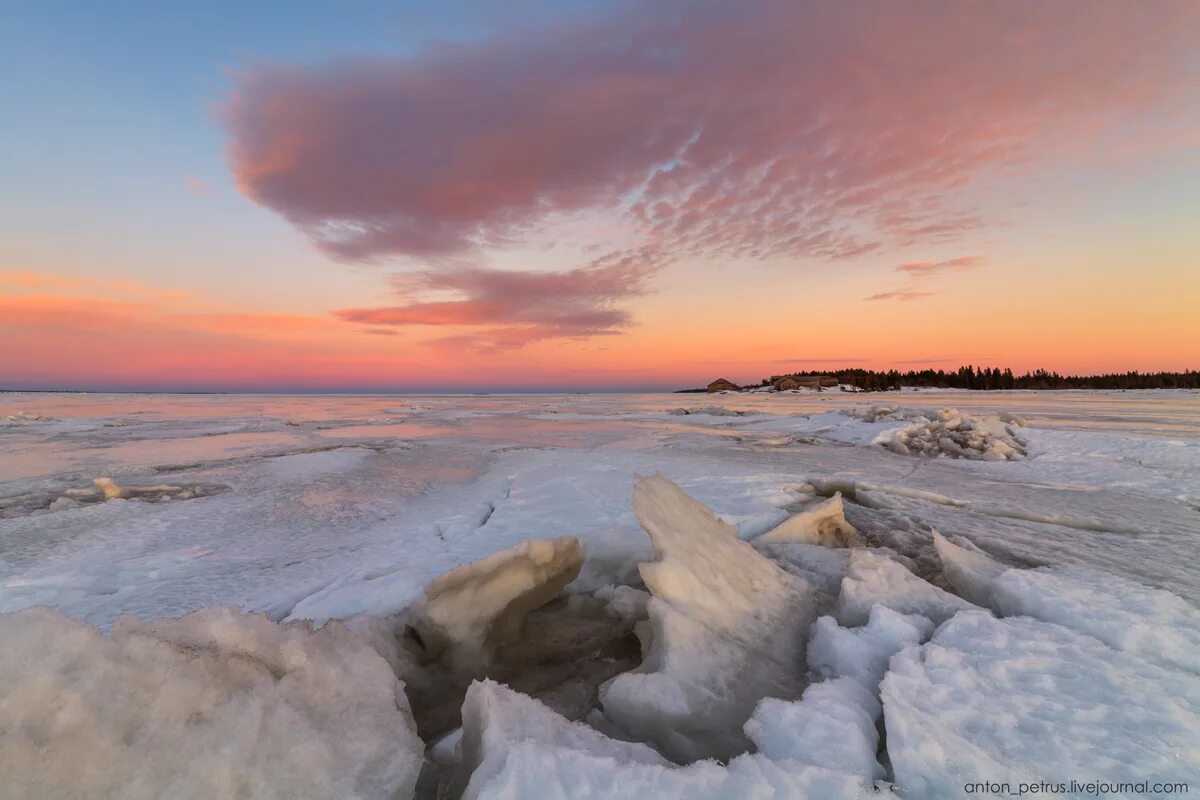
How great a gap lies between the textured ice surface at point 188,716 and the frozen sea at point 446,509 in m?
0.97

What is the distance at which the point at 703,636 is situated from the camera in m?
2.13

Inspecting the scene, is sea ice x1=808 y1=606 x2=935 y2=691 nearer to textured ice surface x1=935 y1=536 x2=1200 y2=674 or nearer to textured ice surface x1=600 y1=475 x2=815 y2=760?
textured ice surface x1=600 y1=475 x2=815 y2=760

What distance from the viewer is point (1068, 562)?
3213 millimetres

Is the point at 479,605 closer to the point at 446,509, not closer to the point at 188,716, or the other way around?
the point at 188,716

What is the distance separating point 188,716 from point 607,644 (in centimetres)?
171

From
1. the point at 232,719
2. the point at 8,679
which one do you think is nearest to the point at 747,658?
the point at 232,719

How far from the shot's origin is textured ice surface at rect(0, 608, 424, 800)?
1159 millimetres

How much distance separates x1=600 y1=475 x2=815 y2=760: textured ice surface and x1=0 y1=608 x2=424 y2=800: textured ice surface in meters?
0.82

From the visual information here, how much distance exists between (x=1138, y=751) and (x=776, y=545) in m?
2.01

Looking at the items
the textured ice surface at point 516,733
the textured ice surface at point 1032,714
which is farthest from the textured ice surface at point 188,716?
the textured ice surface at point 1032,714

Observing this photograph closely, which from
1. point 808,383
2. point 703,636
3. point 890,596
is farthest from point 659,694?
point 808,383

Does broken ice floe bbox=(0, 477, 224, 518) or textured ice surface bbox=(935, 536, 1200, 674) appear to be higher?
textured ice surface bbox=(935, 536, 1200, 674)

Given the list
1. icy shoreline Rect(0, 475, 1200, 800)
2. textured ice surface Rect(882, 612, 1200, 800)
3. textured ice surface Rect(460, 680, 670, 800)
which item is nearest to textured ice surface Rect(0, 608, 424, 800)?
icy shoreline Rect(0, 475, 1200, 800)

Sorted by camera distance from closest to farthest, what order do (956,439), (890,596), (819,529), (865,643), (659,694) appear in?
1. (659,694)
2. (865,643)
3. (890,596)
4. (819,529)
5. (956,439)
